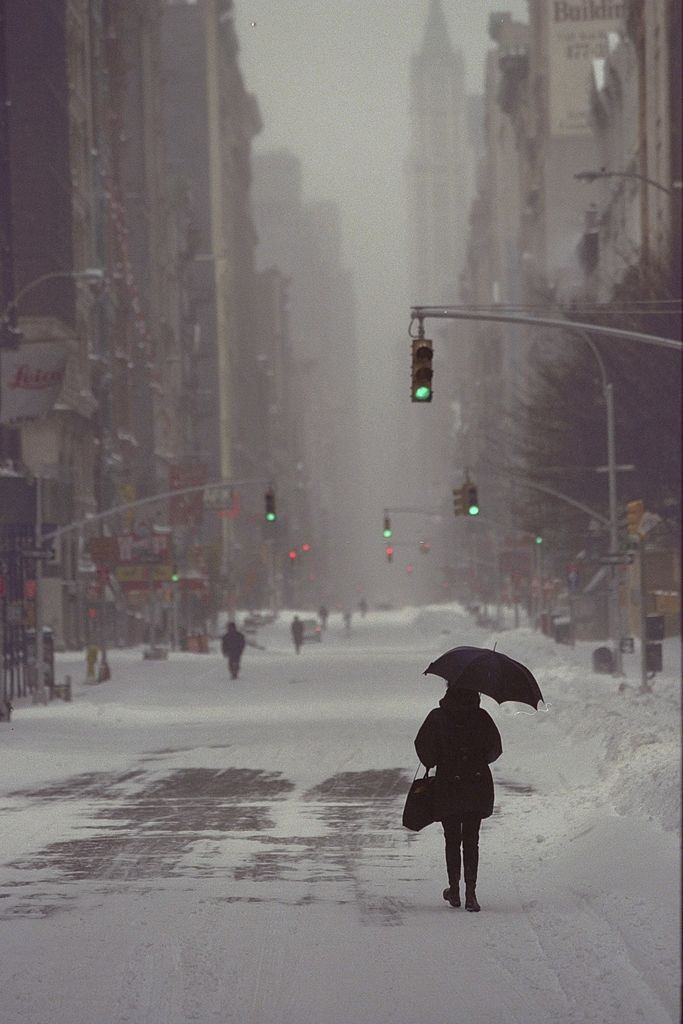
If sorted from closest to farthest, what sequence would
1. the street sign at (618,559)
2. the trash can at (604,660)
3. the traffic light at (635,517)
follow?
the traffic light at (635,517) → the street sign at (618,559) → the trash can at (604,660)

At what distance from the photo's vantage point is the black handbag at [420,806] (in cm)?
1312

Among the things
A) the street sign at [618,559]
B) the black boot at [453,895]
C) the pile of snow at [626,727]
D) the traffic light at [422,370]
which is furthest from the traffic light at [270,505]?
the black boot at [453,895]

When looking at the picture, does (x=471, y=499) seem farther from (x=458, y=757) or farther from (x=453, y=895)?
(x=458, y=757)

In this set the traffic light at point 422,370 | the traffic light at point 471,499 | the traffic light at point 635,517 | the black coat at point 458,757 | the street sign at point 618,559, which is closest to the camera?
the black coat at point 458,757

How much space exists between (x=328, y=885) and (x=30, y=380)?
38.9 meters

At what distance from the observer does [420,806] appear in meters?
13.2

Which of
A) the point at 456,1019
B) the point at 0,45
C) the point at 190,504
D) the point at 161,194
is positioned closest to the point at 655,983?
the point at 456,1019

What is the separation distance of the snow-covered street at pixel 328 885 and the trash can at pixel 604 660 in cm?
1871

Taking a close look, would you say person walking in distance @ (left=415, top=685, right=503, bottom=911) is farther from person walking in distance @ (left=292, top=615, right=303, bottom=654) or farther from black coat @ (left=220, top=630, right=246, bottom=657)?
person walking in distance @ (left=292, top=615, right=303, bottom=654)

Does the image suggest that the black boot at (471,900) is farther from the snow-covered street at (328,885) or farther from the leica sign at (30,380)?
the leica sign at (30,380)

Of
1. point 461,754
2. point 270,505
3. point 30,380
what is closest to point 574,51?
point 270,505

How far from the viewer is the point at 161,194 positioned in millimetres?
154625

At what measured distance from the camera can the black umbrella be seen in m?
12.8

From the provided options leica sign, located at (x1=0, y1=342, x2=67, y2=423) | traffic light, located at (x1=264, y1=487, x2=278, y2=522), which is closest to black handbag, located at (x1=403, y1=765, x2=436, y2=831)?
leica sign, located at (x1=0, y1=342, x2=67, y2=423)
